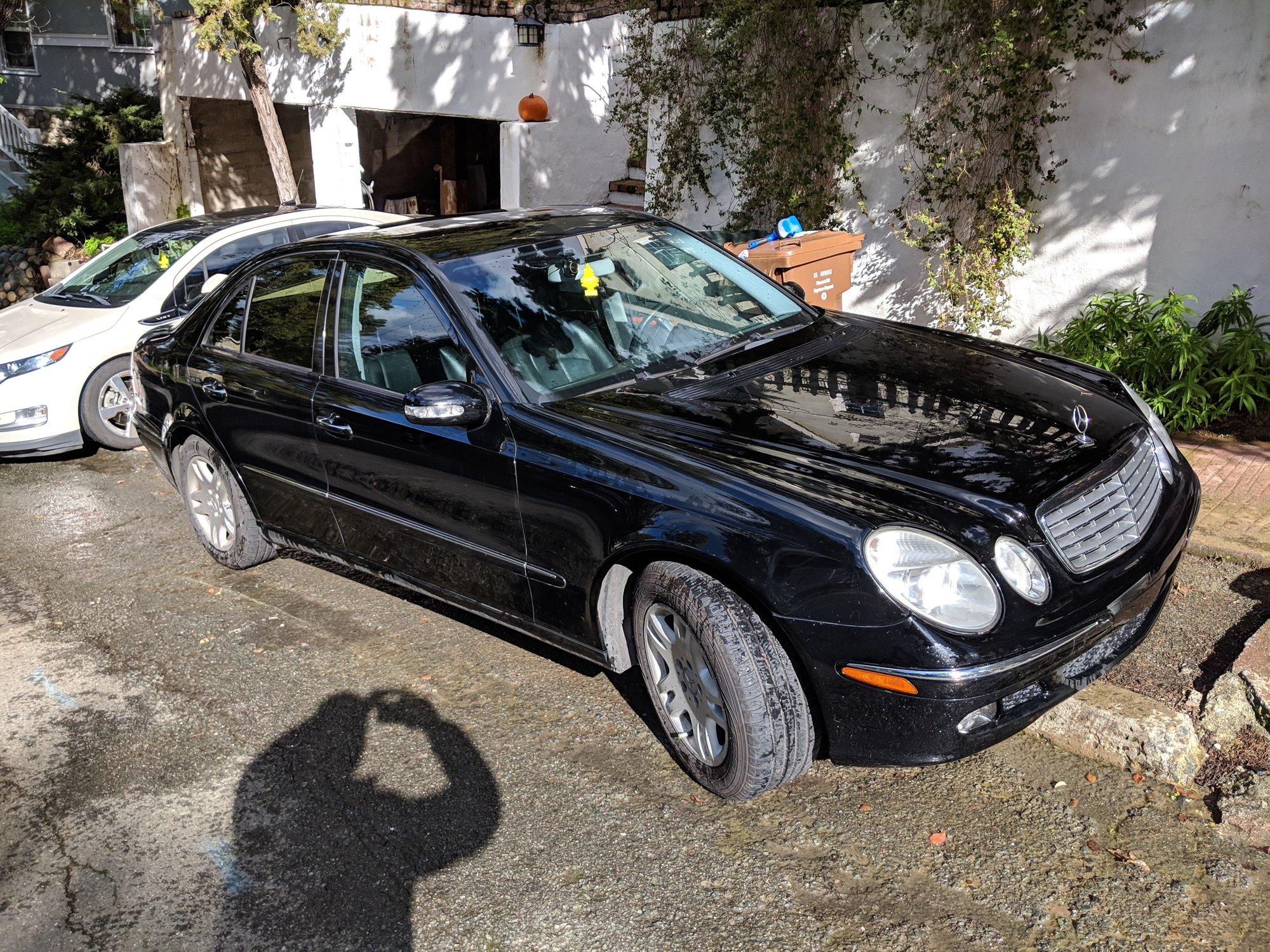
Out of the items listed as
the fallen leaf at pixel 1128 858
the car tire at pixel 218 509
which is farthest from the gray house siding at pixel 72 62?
the fallen leaf at pixel 1128 858

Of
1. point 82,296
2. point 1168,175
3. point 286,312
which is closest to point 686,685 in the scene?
point 286,312

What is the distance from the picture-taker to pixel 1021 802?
347cm

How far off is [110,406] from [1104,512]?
6.67 meters

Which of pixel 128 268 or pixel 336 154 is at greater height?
pixel 336 154

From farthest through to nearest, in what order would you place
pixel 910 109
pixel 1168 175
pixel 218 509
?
pixel 910 109, pixel 1168 175, pixel 218 509

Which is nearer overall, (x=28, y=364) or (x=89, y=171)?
(x=28, y=364)

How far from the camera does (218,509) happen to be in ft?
17.9

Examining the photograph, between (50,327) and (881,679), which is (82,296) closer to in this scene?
(50,327)

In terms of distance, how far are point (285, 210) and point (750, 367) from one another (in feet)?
17.7

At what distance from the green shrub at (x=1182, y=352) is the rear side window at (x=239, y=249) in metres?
5.58

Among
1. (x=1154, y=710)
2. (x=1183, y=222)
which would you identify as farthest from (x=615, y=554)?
(x=1183, y=222)

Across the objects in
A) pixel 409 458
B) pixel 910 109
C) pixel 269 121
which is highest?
pixel 910 109

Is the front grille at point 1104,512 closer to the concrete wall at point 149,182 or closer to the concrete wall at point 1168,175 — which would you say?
the concrete wall at point 1168,175

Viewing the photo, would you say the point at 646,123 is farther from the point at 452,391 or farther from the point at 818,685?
the point at 818,685
